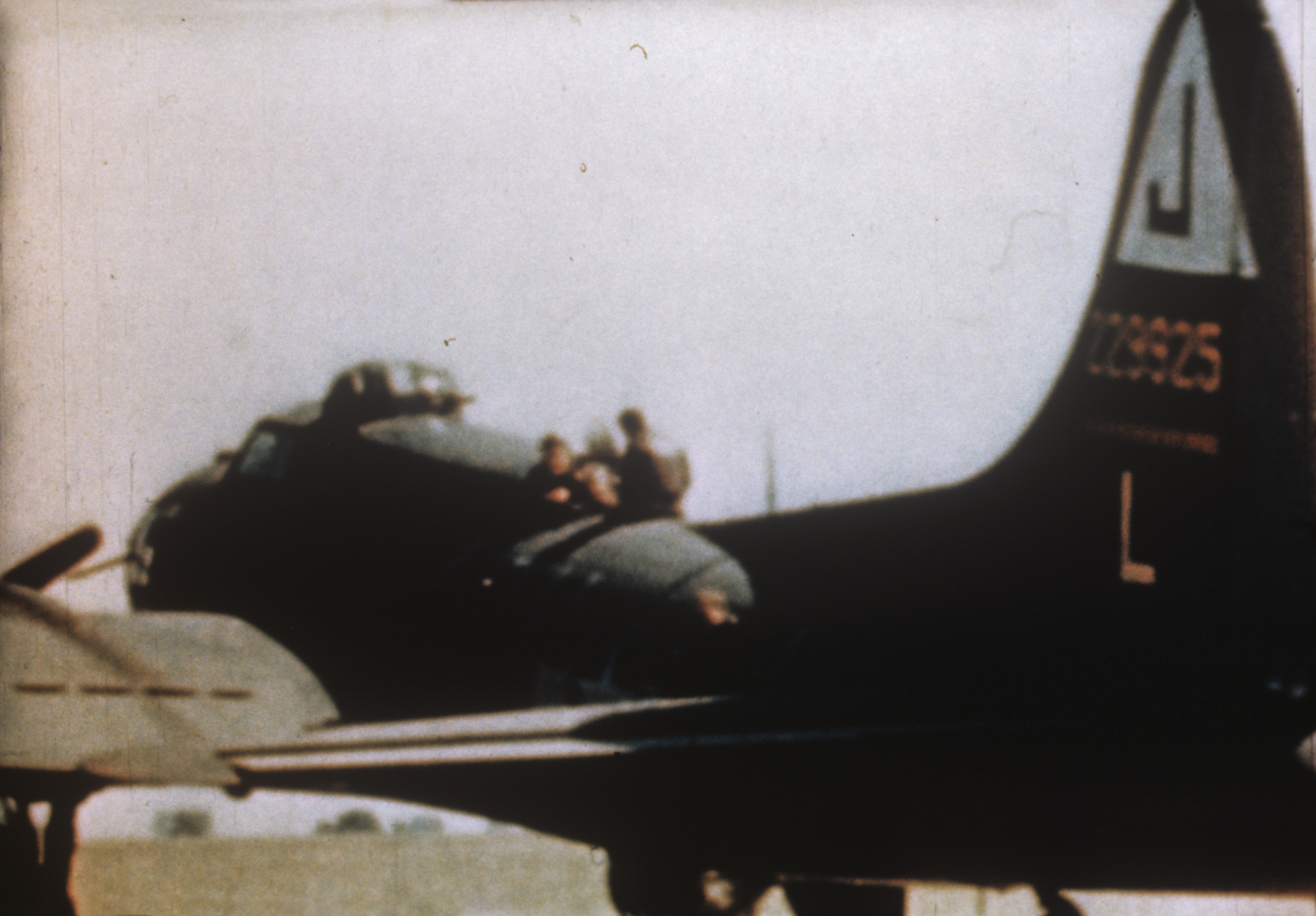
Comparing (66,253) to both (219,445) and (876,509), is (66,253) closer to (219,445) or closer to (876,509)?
(219,445)

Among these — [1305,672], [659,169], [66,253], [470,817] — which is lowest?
[470,817]

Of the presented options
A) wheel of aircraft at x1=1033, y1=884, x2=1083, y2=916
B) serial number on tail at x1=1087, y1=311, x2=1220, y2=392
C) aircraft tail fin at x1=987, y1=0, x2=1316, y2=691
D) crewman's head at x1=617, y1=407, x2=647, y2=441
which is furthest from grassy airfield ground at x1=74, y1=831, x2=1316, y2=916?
serial number on tail at x1=1087, y1=311, x2=1220, y2=392

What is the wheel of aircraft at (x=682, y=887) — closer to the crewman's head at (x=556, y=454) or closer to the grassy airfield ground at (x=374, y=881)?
the grassy airfield ground at (x=374, y=881)

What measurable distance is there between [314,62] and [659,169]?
1.21 m

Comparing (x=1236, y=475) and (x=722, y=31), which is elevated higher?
(x=722, y=31)

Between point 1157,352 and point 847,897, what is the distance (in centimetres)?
170

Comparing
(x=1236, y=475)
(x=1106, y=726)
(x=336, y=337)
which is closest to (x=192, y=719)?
(x=336, y=337)

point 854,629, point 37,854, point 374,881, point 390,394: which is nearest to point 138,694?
point 37,854

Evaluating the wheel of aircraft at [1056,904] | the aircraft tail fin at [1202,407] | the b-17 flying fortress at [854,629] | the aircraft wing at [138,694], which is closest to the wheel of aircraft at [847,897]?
the b-17 flying fortress at [854,629]

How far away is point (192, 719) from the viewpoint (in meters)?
3.03

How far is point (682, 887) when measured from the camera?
2.71 m

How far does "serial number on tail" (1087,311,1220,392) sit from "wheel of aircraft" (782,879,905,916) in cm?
154

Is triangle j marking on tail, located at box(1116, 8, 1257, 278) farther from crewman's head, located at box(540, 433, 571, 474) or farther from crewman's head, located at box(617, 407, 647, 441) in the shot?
crewman's head, located at box(540, 433, 571, 474)

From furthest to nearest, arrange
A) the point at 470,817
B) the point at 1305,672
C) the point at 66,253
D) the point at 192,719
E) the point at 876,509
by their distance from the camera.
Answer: the point at 66,253
the point at 192,719
the point at 470,817
the point at 876,509
the point at 1305,672
